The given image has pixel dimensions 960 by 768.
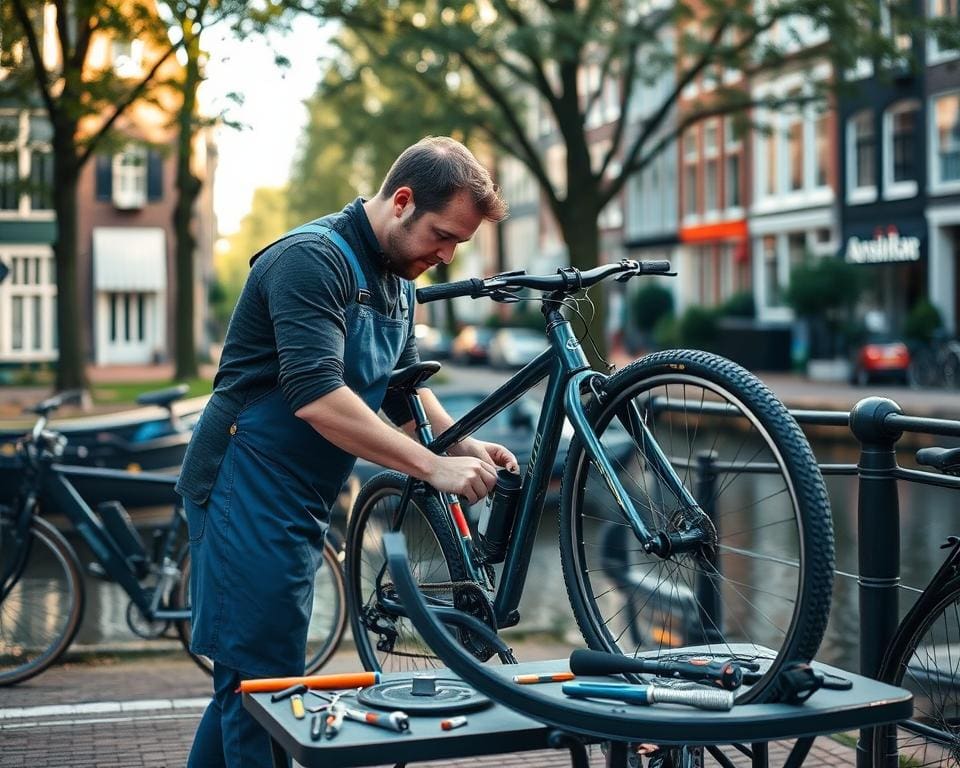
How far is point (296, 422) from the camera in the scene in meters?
3.30

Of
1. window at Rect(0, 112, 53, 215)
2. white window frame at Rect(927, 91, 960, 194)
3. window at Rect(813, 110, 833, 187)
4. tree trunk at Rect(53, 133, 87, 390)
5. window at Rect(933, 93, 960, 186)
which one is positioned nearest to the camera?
tree trunk at Rect(53, 133, 87, 390)

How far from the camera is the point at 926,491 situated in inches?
557

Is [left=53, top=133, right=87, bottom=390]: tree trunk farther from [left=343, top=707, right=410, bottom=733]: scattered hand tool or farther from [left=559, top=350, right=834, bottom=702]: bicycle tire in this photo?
[left=343, top=707, right=410, bottom=733]: scattered hand tool

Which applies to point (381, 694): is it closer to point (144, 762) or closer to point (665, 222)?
point (144, 762)

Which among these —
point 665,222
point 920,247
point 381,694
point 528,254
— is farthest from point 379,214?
point 528,254

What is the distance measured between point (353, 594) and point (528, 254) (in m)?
66.7

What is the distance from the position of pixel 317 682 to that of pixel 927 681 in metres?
1.46

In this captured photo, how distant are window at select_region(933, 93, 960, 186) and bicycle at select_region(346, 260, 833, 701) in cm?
2924

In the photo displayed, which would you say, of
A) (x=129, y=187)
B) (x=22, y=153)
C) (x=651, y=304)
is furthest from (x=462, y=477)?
(x=129, y=187)

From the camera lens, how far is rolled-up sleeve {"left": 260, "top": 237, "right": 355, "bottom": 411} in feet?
10.2

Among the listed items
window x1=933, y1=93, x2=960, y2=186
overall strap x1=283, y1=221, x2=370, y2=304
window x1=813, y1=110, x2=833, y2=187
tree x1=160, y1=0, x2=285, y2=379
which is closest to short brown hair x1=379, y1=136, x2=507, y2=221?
overall strap x1=283, y1=221, x2=370, y2=304

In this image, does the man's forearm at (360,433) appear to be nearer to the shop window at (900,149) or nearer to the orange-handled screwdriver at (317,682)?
the orange-handled screwdriver at (317,682)

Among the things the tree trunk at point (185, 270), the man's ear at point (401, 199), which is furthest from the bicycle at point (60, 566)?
the tree trunk at point (185, 270)

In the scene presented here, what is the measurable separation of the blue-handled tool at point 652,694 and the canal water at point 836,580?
2.41 meters
